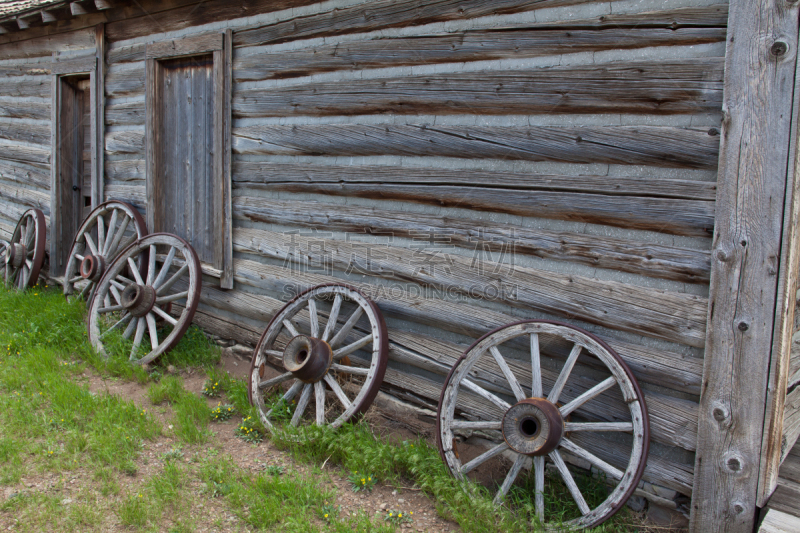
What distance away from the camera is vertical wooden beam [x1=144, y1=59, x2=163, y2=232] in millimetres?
5363

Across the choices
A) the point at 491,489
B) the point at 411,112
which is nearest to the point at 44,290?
the point at 411,112

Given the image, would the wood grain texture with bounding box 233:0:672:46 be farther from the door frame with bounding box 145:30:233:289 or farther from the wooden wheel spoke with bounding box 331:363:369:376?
the wooden wheel spoke with bounding box 331:363:369:376

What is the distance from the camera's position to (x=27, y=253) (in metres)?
6.48

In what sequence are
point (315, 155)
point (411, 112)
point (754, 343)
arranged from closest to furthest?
point (754, 343) → point (411, 112) → point (315, 155)

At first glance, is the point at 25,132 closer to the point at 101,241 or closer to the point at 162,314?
the point at 101,241

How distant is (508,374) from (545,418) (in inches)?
14.4

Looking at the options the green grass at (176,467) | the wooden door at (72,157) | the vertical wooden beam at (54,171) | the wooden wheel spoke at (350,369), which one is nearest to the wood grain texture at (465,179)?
the wooden wheel spoke at (350,369)

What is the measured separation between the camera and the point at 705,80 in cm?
261

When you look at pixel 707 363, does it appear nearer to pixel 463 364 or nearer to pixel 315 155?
pixel 463 364

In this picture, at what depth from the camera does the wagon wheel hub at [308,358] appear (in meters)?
3.62

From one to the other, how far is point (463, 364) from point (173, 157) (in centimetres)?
378

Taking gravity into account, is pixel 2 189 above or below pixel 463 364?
above

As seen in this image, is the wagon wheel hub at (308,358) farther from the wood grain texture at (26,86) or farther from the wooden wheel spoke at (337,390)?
the wood grain texture at (26,86)

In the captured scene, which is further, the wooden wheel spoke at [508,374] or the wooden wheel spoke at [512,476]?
the wooden wheel spoke at [508,374]
